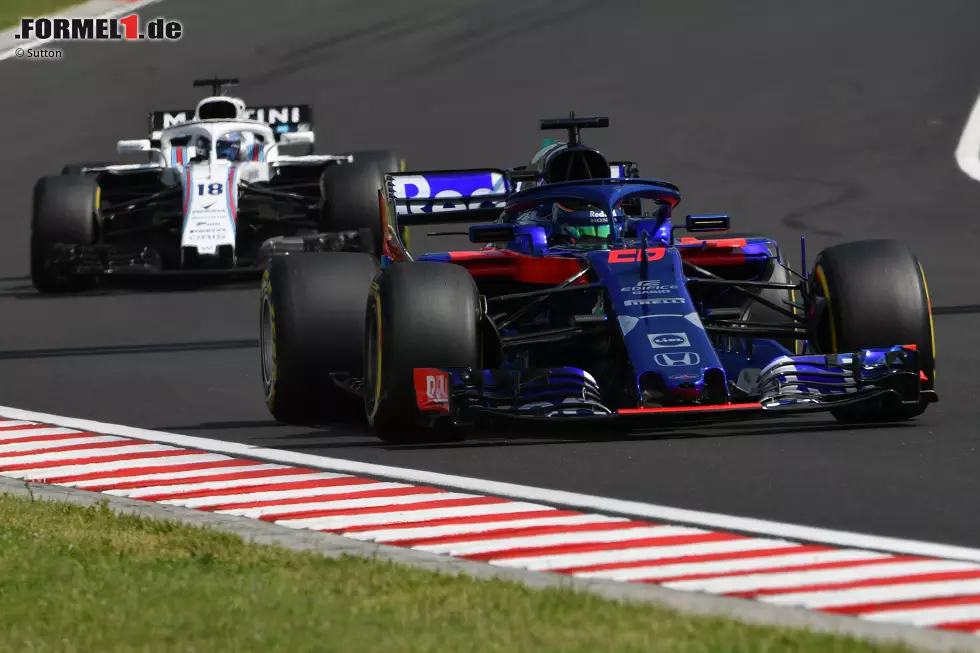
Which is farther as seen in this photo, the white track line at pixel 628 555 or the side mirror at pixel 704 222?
the side mirror at pixel 704 222

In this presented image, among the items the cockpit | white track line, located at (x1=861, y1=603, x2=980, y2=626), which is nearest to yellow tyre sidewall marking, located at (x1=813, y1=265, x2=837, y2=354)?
white track line, located at (x1=861, y1=603, x2=980, y2=626)

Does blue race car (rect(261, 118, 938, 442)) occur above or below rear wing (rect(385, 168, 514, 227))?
below

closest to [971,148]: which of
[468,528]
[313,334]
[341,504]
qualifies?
[313,334]

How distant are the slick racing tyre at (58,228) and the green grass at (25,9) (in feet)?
84.7

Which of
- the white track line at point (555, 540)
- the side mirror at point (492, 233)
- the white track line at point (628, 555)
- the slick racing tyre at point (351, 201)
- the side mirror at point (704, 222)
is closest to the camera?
the white track line at point (628, 555)

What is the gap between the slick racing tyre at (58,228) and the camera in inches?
823

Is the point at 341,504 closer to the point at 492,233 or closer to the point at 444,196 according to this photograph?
the point at 492,233

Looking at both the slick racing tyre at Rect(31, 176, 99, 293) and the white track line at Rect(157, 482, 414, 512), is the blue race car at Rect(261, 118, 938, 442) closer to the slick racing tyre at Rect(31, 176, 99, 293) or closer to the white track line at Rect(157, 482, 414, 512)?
the white track line at Rect(157, 482, 414, 512)

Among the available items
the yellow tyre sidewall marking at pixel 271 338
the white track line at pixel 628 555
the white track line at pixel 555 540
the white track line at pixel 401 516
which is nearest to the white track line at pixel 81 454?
the yellow tyre sidewall marking at pixel 271 338

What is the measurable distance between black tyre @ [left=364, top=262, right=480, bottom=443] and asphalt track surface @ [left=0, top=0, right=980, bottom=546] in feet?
0.92

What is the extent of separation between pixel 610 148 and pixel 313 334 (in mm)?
17974

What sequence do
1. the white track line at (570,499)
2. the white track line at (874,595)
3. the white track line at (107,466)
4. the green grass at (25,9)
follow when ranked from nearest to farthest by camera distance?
1. the white track line at (874,595)
2. the white track line at (570,499)
3. the white track line at (107,466)
4. the green grass at (25,9)

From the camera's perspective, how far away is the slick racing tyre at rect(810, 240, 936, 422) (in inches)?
435

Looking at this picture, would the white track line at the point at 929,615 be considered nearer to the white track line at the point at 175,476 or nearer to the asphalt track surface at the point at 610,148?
the asphalt track surface at the point at 610,148
